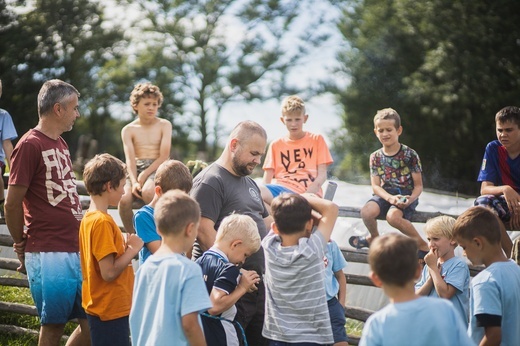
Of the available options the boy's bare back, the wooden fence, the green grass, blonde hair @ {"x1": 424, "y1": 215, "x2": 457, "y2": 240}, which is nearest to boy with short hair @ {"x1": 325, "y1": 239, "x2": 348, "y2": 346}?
blonde hair @ {"x1": 424, "y1": 215, "x2": 457, "y2": 240}

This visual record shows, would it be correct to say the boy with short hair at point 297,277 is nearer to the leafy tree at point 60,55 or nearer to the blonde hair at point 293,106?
the blonde hair at point 293,106

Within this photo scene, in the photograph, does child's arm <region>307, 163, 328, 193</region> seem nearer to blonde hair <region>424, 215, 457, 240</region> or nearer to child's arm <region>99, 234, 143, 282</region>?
blonde hair <region>424, 215, 457, 240</region>

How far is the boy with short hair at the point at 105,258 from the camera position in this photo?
182 inches

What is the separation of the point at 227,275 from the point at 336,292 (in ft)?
4.35

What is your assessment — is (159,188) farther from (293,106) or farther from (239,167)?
(293,106)

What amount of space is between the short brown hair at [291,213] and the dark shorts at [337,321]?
118cm

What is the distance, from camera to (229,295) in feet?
14.1

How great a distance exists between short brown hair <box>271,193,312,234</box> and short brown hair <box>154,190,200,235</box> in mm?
571

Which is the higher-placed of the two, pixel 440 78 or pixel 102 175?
pixel 440 78

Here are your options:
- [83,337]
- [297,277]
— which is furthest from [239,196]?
[83,337]

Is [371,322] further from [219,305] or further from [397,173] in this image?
[397,173]


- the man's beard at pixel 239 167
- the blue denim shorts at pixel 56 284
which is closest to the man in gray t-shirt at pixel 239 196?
the man's beard at pixel 239 167

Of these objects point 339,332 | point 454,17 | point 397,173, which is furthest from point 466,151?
point 339,332

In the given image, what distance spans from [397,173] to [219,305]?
3148 millimetres
